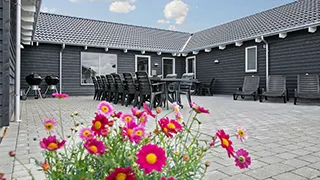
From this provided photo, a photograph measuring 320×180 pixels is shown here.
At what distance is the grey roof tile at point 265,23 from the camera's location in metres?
8.50

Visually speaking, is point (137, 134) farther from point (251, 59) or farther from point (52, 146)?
point (251, 59)

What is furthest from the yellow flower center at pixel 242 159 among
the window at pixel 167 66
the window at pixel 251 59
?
the window at pixel 167 66

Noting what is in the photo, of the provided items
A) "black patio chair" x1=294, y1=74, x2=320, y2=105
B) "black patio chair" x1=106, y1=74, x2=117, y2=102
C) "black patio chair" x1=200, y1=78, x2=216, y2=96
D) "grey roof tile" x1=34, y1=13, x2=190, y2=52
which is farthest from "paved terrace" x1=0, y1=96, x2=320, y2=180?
"grey roof tile" x1=34, y1=13, x2=190, y2=52

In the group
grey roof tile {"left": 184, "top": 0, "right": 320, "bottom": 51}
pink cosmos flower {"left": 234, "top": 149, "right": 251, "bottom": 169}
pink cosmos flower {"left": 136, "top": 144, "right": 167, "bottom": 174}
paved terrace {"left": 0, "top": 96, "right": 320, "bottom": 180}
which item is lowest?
paved terrace {"left": 0, "top": 96, "right": 320, "bottom": 180}

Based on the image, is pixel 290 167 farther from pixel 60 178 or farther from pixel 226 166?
pixel 60 178

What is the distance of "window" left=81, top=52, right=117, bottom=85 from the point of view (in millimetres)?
11359

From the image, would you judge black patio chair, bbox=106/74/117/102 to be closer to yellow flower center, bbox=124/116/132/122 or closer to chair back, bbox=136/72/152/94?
chair back, bbox=136/72/152/94

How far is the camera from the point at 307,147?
7.89ft

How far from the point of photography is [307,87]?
7.33 metres

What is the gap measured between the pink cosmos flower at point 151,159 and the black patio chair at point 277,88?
780cm

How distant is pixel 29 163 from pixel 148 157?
1597 mm

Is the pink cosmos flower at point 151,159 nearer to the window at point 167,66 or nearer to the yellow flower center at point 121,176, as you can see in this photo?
the yellow flower center at point 121,176

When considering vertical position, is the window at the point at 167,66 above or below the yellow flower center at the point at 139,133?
above

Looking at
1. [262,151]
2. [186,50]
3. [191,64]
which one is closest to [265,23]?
[186,50]
